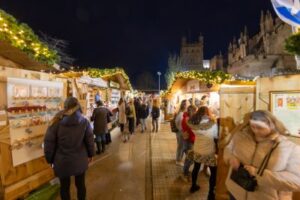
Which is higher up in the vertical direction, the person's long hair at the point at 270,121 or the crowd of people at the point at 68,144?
the person's long hair at the point at 270,121

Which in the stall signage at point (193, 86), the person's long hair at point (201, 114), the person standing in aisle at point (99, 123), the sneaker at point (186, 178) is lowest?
the sneaker at point (186, 178)

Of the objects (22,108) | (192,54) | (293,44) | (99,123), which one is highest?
(192,54)

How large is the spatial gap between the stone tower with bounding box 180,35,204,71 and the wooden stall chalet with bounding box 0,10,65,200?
260 feet

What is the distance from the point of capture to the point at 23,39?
16.1ft

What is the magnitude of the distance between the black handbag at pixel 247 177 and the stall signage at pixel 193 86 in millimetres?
9390

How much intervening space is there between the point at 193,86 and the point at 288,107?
940 centimetres

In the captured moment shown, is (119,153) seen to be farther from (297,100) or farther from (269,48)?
(269,48)

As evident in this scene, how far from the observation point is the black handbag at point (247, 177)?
7.84 feet

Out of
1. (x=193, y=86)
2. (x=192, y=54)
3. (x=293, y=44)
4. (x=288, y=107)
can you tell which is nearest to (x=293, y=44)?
(x=293, y=44)

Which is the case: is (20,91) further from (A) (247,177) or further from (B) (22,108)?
(A) (247,177)

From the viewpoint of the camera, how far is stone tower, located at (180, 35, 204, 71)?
273 ft

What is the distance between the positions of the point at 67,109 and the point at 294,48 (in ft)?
9.93

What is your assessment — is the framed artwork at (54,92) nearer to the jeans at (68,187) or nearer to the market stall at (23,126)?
the market stall at (23,126)

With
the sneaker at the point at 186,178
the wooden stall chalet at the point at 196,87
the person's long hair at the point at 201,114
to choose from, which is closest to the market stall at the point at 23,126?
the person's long hair at the point at 201,114
